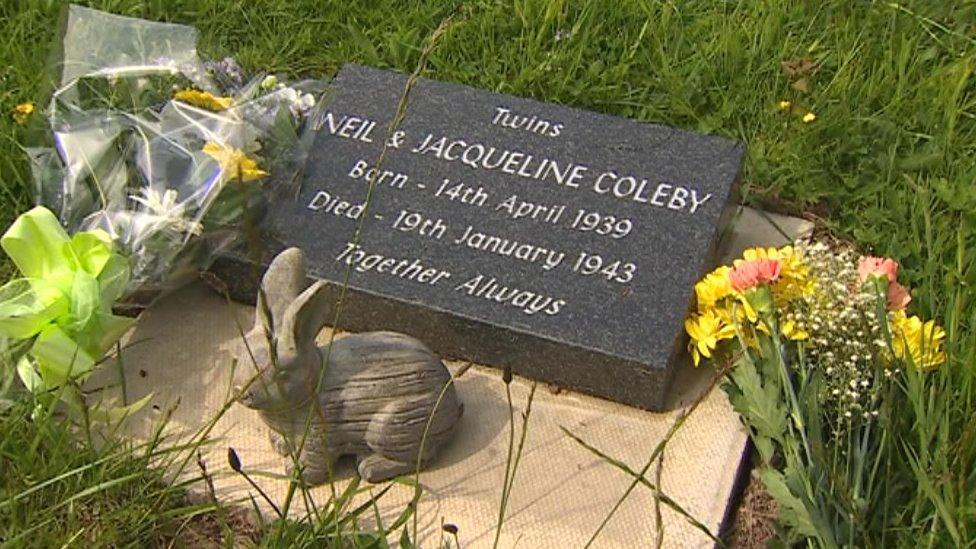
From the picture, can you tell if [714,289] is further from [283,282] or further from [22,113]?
[22,113]

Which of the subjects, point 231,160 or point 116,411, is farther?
point 231,160

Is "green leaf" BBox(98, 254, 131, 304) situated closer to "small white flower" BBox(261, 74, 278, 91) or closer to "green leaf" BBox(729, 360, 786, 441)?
"small white flower" BBox(261, 74, 278, 91)

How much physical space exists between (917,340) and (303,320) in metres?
1.19

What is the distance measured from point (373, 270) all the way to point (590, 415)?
544mm

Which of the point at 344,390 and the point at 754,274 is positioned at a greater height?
the point at 754,274

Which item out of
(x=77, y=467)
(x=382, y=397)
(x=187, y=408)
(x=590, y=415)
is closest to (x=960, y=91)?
(x=590, y=415)

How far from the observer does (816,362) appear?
2717 mm

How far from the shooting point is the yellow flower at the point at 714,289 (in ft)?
9.16

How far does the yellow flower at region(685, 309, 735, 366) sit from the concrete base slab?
11 cm

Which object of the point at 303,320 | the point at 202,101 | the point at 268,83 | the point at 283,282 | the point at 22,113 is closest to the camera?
the point at 303,320

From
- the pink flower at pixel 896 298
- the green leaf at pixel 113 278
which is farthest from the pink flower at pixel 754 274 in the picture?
the green leaf at pixel 113 278

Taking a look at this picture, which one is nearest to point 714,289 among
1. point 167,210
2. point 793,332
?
point 793,332

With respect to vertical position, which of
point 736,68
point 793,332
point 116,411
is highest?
point 793,332

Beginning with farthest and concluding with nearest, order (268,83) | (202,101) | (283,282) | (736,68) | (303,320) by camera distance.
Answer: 1. (736,68)
2. (268,83)
3. (202,101)
4. (283,282)
5. (303,320)
